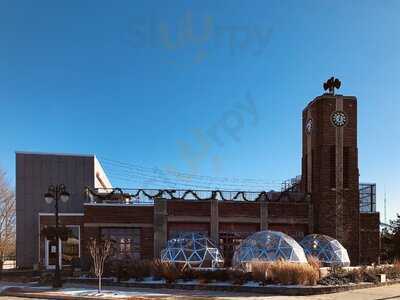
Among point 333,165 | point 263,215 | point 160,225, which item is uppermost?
point 333,165

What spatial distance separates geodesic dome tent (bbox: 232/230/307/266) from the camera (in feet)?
82.7

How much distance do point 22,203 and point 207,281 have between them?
2275cm

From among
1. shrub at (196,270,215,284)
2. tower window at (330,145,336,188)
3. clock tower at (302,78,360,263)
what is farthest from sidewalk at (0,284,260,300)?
tower window at (330,145,336,188)

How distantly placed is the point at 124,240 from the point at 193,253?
6.85 metres

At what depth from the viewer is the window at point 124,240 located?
33375 millimetres

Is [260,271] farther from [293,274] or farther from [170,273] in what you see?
[170,273]

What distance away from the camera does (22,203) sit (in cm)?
4134

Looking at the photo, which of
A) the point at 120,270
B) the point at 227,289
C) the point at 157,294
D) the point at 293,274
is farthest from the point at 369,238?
the point at 157,294

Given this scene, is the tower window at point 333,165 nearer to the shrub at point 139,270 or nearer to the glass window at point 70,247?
the shrub at point 139,270

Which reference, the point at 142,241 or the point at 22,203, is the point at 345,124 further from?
the point at 22,203

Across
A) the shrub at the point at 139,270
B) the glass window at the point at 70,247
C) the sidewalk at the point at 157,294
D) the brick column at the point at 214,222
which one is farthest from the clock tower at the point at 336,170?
the glass window at the point at 70,247

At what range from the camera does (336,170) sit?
116 ft

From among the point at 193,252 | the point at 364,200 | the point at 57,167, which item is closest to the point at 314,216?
the point at 364,200

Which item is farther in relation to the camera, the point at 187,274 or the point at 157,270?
the point at 157,270
